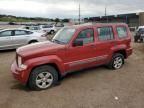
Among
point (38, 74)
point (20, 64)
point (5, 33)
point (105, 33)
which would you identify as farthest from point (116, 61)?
point (5, 33)

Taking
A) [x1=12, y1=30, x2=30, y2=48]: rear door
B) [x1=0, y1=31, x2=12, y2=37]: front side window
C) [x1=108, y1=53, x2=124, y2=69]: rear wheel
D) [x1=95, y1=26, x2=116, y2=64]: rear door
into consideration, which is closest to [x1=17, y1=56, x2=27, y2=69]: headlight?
[x1=95, y1=26, x2=116, y2=64]: rear door

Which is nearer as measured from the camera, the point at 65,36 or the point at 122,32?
the point at 65,36

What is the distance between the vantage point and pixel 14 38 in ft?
40.4

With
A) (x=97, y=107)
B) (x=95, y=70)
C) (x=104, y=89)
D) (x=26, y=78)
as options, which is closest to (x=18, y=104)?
(x=26, y=78)

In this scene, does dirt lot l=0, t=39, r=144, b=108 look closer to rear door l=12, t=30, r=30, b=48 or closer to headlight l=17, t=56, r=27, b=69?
headlight l=17, t=56, r=27, b=69

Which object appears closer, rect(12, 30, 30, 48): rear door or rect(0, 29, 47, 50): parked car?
rect(0, 29, 47, 50): parked car

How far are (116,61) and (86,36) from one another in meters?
1.84

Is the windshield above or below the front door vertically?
above

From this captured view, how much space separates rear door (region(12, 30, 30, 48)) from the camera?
40.5ft

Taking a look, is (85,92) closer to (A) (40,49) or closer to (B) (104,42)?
(A) (40,49)

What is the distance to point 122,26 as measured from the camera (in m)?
7.59

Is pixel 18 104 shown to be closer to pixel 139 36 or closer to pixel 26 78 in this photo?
pixel 26 78

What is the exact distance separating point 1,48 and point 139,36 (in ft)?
38.2

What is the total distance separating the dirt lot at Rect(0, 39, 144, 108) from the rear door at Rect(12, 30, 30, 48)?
523 cm
